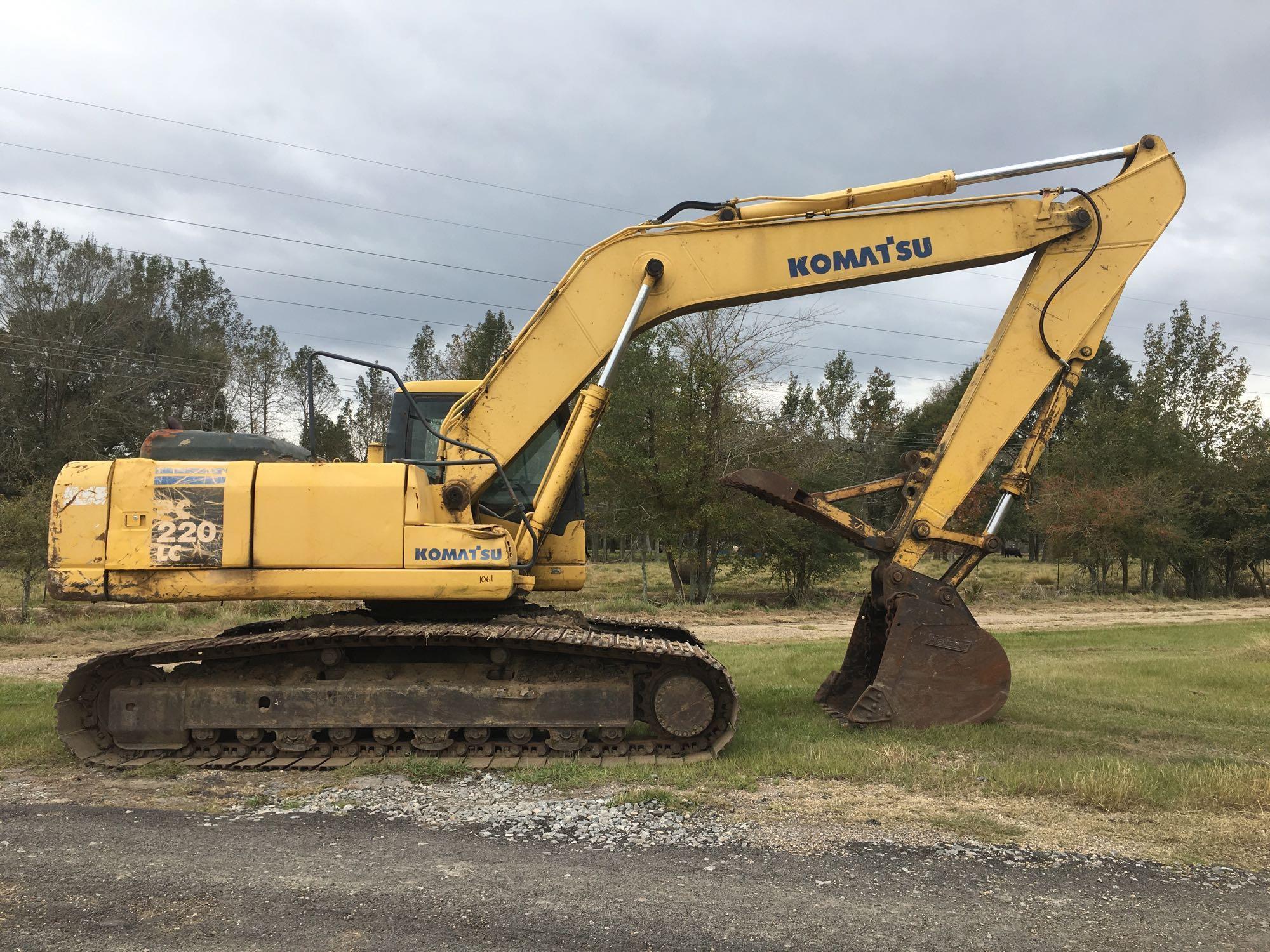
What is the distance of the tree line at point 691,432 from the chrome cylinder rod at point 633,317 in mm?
11110

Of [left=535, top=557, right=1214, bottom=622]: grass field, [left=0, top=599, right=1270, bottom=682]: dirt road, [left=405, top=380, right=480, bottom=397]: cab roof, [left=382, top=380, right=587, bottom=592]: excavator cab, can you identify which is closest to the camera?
[left=382, top=380, right=587, bottom=592]: excavator cab

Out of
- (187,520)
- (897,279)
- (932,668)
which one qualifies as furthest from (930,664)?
(187,520)

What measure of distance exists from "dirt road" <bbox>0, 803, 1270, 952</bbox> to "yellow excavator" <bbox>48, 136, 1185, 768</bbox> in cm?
168

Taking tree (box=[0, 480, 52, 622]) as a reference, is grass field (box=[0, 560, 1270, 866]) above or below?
below

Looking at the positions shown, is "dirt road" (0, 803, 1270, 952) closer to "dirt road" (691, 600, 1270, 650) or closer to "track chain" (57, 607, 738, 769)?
"track chain" (57, 607, 738, 769)

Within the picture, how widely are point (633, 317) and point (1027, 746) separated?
4788 millimetres

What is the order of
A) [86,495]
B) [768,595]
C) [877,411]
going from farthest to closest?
1. [877,411]
2. [768,595]
3. [86,495]

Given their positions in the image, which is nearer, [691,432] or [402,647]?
[402,647]

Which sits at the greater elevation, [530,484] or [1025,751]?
[530,484]

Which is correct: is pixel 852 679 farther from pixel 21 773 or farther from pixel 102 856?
pixel 21 773

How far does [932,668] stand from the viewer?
7.54 m

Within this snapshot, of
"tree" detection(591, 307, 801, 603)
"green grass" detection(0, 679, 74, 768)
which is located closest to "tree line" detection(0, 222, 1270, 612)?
"tree" detection(591, 307, 801, 603)

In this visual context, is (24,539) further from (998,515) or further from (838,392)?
(838,392)

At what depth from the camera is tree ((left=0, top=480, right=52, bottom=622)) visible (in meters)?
17.2
